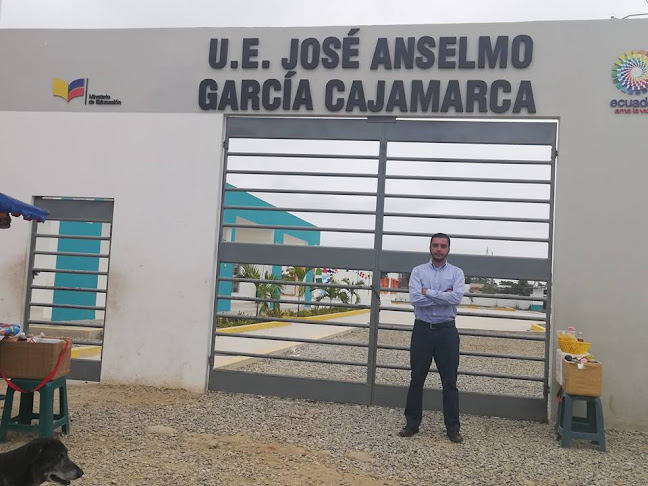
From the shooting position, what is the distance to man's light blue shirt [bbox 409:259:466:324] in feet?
19.0

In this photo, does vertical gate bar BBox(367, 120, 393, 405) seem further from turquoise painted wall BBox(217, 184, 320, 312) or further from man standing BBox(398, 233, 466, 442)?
turquoise painted wall BBox(217, 184, 320, 312)

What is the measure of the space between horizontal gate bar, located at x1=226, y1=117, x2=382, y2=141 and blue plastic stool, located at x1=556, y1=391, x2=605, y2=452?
139 inches

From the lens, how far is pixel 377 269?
715 cm

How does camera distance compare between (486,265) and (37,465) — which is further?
(486,265)

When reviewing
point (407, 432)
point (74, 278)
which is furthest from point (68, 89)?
point (74, 278)

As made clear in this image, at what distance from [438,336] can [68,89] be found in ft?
18.3

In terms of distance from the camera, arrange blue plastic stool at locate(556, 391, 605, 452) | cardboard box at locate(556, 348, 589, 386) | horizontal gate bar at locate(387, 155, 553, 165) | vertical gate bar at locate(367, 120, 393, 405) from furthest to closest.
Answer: vertical gate bar at locate(367, 120, 393, 405) < horizontal gate bar at locate(387, 155, 553, 165) < cardboard box at locate(556, 348, 589, 386) < blue plastic stool at locate(556, 391, 605, 452)

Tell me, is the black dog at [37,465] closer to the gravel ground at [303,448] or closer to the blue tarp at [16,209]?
the gravel ground at [303,448]

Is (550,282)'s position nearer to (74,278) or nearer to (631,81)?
(631,81)

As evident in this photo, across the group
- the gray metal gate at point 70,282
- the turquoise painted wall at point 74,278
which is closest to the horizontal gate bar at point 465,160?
the gray metal gate at point 70,282

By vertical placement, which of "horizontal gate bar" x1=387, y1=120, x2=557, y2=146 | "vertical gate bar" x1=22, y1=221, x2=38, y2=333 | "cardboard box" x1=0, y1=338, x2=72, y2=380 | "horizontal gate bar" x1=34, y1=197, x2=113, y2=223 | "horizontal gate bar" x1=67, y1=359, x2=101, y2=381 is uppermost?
"horizontal gate bar" x1=387, y1=120, x2=557, y2=146

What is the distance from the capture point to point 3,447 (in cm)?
516

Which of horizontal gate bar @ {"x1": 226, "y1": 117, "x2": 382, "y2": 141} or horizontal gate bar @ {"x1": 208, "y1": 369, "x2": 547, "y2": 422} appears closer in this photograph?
horizontal gate bar @ {"x1": 208, "y1": 369, "x2": 547, "y2": 422}

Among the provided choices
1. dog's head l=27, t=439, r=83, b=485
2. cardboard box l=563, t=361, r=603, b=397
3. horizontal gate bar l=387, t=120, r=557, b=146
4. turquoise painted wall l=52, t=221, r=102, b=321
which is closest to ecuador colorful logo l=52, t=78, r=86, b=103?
horizontal gate bar l=387, t=120, r=557, b=146
